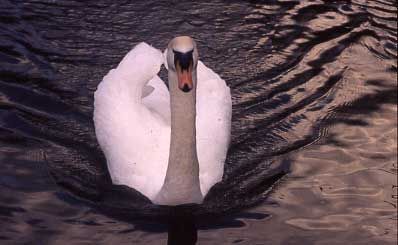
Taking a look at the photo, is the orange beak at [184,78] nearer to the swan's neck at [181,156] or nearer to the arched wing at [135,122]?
the swan's neck at [181,156]

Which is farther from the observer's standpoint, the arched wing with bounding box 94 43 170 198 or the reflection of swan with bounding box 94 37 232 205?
the arched wing with bounding box 94 43 170 198

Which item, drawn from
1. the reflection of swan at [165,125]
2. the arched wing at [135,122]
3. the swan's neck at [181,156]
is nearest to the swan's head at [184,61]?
the reflection of swan at [165,125]

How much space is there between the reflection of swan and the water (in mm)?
199

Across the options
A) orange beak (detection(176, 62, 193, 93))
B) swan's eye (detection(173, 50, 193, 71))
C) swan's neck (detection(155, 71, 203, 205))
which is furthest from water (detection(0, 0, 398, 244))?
swan's eye (detection(173, 50, 193, 71))

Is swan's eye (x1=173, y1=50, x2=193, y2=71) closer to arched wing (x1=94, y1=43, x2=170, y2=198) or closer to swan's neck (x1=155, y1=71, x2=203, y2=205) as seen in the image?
swan's neck (x1=155, y1=71, x2=203, y2=205)

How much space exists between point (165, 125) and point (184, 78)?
5.32 feet

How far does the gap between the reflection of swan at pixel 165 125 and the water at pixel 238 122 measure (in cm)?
20

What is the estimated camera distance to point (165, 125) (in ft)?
29.7

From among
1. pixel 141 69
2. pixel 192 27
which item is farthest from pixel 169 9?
pixel 141 69

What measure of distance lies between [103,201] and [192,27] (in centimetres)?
406

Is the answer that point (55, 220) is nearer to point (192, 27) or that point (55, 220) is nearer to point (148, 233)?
point (148, 233)

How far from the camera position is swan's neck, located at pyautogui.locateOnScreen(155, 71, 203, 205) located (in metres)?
7.89

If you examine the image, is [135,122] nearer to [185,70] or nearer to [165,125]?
[165,125]

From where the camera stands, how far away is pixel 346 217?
8.46 meters
